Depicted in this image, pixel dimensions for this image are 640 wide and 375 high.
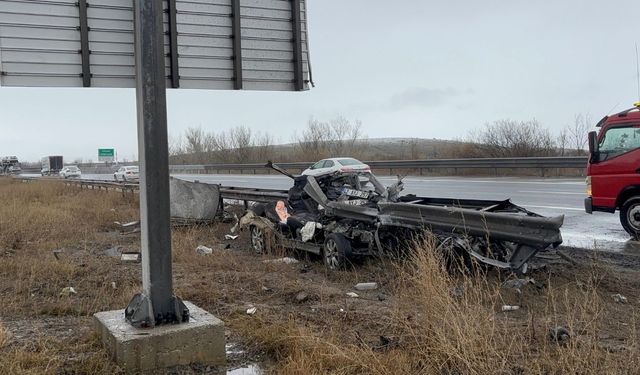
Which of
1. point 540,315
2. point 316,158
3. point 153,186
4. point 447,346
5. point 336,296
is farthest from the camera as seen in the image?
point 316,158

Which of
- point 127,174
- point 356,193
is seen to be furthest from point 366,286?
point 127,174

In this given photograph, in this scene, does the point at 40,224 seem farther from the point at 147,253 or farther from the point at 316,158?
the point at 316,158

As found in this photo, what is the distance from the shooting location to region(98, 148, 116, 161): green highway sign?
94375mm

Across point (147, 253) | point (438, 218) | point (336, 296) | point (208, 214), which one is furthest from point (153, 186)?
point (208, 214)

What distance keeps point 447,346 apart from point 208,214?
10076mm

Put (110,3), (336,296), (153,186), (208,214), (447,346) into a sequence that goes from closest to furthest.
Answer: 1. (447,346)
2. (153,186)
3. (110,3)
4. (336,296)
5. (208,214)

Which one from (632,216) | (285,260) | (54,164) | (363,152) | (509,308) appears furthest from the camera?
(54,164)

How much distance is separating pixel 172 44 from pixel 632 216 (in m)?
8.81

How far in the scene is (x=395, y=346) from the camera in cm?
421

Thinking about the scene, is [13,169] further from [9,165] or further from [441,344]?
[441,344]

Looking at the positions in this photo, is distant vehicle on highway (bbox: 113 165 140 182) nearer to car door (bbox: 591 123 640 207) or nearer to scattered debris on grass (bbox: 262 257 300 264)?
scattered debris on grass (bbox: 262 257 300 264)

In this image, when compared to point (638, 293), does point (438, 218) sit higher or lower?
higher

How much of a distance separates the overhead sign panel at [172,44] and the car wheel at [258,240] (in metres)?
4.06

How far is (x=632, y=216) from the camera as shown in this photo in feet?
33.0
